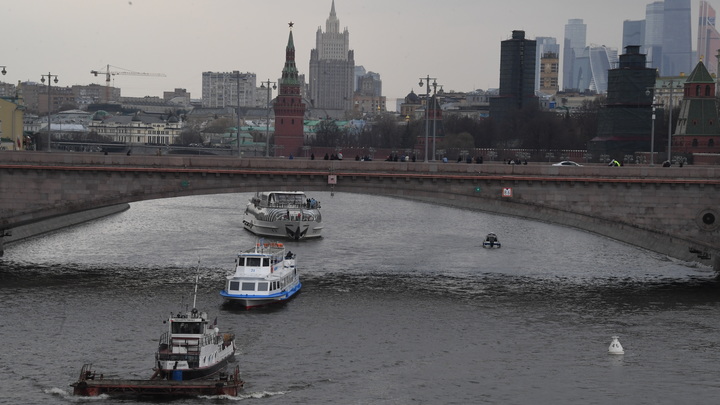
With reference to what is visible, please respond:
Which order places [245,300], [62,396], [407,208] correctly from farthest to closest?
[407,208], [245,300], [62,396]

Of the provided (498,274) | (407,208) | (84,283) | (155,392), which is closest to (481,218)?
(407,208)

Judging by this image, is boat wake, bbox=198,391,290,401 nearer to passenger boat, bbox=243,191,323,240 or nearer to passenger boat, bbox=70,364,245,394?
passenger boat, bbox=70,364,245,394

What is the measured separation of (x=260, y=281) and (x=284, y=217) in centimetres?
3479

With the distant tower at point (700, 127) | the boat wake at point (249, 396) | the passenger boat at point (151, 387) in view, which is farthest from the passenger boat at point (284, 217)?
the distant tower at point (700, 127)

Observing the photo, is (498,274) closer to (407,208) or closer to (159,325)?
(159,325)

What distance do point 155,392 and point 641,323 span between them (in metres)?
24.9

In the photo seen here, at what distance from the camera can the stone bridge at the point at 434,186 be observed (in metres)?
68.6

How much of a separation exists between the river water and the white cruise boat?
1.25 meters

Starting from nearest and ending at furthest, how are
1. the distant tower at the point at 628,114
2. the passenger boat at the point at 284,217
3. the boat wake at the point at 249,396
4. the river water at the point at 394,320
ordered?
the boat wake at the point at 249,396, the river water at the point at 394,320, the passenger boat at the point at 284,217, the distant tower at the point at 628,114

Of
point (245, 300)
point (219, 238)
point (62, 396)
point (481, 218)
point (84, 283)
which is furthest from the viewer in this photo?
point (481, 218)

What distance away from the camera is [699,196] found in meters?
68.5

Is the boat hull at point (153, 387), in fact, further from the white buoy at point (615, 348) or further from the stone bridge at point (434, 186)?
the stone bridge at point (434, 186)

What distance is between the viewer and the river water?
45906 millimetres

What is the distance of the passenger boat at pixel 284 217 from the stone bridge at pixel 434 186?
80.1 ft
